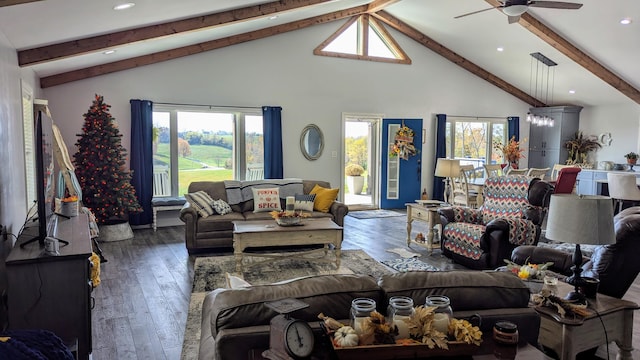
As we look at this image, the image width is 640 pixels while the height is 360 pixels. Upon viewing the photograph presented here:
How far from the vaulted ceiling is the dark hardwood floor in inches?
93.3

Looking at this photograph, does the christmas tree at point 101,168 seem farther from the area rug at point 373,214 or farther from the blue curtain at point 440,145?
the blue curtain at point 440,145

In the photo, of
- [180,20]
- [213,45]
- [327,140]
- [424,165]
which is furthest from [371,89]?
[180,20]

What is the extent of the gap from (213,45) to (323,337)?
697 cm

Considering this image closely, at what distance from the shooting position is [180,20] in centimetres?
557

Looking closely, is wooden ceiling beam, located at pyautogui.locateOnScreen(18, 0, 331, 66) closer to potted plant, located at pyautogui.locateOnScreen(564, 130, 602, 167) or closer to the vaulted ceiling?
the vaulted ceiling

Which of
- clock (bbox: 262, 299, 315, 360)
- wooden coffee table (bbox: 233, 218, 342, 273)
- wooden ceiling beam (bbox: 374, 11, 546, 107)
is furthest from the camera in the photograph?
wooden ceiling beam (bbox: 374, 11, 546, 107)

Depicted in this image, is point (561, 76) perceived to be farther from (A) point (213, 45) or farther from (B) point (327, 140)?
(A) point (213, 45)

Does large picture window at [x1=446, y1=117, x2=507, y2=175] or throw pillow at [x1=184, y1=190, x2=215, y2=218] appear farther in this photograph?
large picture window at [x1=446, y1=117, x2=507, y2=175]

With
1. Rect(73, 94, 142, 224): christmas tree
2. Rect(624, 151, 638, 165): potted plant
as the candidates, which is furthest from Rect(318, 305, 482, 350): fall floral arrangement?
Rect(624, 151, 638, 165): potted plant

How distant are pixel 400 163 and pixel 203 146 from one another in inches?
166

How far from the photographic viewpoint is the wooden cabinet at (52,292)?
265cm

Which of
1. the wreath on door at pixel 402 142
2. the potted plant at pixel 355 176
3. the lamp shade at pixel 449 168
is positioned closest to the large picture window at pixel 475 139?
the wreath on door at pixel 402 142

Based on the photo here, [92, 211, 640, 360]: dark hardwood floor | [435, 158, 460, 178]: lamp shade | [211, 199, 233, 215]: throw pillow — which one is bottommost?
[92, 211, 640, 360]: dark hardwood floor

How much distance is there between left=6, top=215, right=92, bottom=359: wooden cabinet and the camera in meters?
2.65
